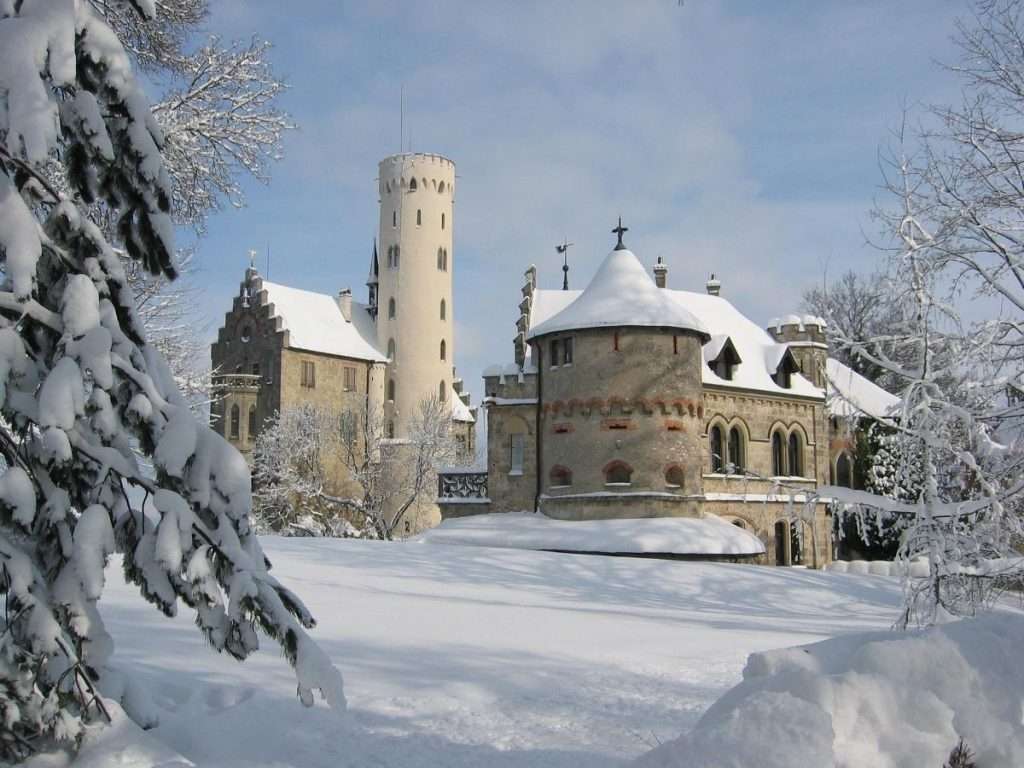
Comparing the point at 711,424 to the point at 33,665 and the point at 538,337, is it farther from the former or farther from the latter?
the point at 33,665

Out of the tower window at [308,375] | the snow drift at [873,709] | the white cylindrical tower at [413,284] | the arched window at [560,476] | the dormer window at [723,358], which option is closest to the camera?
the snow drift at [873,709]

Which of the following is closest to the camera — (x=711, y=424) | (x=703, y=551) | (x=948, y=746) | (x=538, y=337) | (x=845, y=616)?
(x=948, y=746)

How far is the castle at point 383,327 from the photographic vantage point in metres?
51.4

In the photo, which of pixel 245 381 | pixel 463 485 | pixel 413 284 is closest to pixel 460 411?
pixel 413 284

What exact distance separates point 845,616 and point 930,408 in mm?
5908

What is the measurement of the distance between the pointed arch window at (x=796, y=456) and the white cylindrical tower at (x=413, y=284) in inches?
981

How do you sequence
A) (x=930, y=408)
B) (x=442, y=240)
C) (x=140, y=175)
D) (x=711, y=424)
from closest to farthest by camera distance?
(x=140, y=175) < (x=930, y=408) < (x=711, y=424) < (x=442, y=240)

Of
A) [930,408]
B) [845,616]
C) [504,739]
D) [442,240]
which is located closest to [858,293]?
[442,240]

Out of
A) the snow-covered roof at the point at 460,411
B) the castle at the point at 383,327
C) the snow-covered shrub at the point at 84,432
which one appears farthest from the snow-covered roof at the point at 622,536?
the snow-covered roof at the point at 460,411

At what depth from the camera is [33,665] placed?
15.6 feet

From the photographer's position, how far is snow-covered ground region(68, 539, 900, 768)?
6031 millimetres

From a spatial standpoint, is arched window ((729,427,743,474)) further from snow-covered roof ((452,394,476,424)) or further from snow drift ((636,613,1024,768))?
snow drift ((636,613,1024,768))

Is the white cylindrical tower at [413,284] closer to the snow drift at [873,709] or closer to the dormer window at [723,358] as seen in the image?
the dormer window at [723,358]

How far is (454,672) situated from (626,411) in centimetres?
1964
